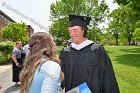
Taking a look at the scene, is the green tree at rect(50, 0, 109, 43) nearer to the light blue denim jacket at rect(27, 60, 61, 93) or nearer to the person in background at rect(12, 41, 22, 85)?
the person in background at rect(12, 41, 22, 85)

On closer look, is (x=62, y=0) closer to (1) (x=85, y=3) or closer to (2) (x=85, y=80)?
(1) (x=85, y=3)

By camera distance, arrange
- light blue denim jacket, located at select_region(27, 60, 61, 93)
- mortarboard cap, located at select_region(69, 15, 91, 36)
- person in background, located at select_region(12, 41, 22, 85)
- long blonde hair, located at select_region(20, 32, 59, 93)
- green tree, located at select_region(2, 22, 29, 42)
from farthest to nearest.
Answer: green tree, located at select_region(2, 22, 29, 42), person in background, located at select_region(12, 41, 22, 85), mortarboard cap, located at select_region(69, 15, 91, 36), long blonde hair, located at select_region(20, 32, 59, 93), light blue denim jacket, located at select_region(27, 60, 61, 93)

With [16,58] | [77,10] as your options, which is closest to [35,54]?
[16,58]

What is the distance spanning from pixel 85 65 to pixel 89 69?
74 millimetres

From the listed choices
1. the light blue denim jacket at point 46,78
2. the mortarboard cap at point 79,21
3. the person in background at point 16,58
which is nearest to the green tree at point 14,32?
the person in background at point 16,58

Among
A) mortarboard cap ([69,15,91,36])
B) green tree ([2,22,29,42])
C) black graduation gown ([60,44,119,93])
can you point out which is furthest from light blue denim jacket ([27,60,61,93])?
green tree ([2,22,29,42])

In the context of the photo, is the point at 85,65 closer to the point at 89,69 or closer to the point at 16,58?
the point at 89,69

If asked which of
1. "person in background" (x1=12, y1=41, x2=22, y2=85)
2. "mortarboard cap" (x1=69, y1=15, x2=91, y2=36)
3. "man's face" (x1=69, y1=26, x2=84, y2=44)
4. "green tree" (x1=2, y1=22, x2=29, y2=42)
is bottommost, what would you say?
"person in background" (x1=12, y1=41, x2=22, y2=85)

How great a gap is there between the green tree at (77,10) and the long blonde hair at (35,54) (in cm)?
5369

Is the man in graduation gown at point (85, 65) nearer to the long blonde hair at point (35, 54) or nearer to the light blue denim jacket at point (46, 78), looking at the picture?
the long blonde hair at point (35, 54)

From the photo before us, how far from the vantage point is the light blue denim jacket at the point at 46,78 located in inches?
135

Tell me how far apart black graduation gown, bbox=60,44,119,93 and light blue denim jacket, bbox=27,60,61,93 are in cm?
91

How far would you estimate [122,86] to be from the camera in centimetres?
1264

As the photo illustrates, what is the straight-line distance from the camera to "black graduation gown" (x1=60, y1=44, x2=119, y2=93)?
4398mm
